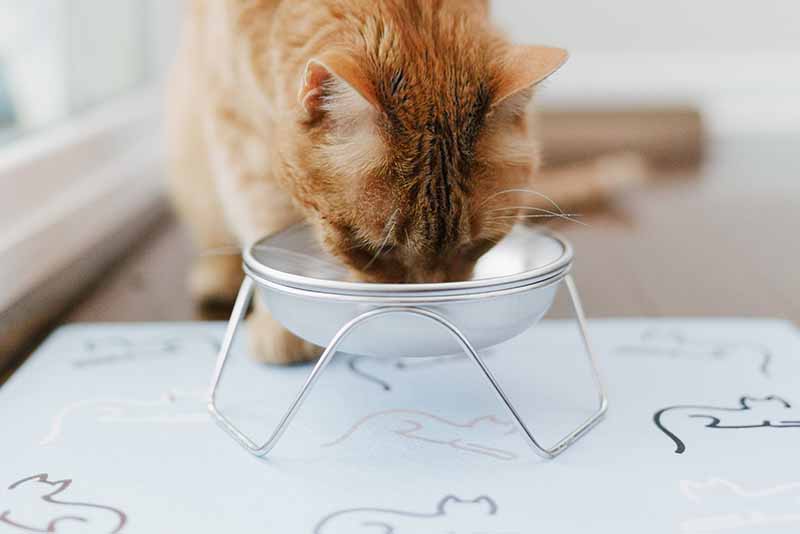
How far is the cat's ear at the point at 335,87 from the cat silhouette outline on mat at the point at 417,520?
1.28 ft

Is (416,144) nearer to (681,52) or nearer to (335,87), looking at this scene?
(335,87)

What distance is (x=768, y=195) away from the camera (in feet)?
6.78

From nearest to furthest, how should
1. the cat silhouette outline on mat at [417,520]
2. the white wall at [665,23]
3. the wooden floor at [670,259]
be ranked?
the cat silhouette outline on mat at [417,520]
the wooden floor at [670,259]
the white wall at [665,23]

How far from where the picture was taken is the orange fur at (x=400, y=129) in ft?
2.62

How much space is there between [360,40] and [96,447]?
0.52 metres

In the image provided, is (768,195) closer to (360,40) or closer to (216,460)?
(360,40)

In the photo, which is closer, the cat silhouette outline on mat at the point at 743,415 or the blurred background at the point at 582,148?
the cat silhouette outline on mat at the point at 743,415

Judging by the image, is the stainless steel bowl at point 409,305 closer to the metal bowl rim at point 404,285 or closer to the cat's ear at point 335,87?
the metal bowl rim at point 404,285

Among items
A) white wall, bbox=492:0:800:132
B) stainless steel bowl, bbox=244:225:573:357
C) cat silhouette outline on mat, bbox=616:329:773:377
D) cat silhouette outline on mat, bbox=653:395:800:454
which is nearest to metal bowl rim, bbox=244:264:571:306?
stainless steel bowl, bbox=244:225:573:357

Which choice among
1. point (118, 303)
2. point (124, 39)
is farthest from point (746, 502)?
point (124, 39)

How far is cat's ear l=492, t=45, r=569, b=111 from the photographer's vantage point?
0.78 metres

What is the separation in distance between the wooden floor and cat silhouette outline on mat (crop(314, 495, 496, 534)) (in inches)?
24.0

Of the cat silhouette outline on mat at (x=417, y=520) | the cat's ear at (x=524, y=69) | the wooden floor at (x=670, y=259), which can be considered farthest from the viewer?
the wooden floor at (x=670, y=259)

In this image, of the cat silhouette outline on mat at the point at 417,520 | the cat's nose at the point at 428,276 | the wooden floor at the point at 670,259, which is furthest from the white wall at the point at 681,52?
the cat silhouette outline on mat at the point at 417,520
